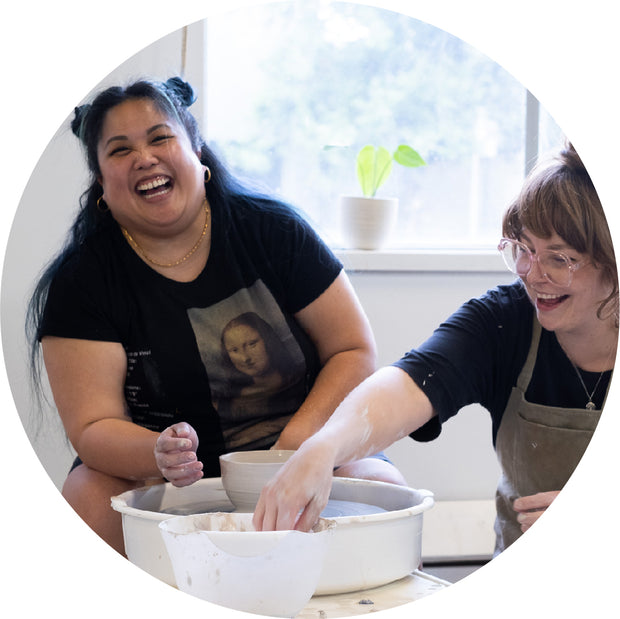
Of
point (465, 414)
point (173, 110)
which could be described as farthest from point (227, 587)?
point (173, 110)

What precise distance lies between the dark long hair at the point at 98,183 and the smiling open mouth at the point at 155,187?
50 mm

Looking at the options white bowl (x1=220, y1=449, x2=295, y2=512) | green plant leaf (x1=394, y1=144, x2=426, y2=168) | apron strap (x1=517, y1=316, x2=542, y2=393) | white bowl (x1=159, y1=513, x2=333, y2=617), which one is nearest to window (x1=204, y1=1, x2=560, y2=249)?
green plant leaf (x1=394, y1=144, x2=426, y2=168)

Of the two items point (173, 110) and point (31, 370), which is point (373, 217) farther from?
point (31, 370)

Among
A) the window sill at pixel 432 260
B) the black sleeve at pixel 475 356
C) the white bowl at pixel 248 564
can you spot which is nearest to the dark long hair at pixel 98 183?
the window sill at pixel 432 260

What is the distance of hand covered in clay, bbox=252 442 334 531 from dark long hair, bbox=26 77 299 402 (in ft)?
1.03

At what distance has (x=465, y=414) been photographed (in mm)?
864

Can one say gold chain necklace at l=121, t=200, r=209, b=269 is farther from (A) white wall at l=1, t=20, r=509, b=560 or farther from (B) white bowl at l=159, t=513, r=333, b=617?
(B) white bowl at l=159, t=513, r=333, b=617

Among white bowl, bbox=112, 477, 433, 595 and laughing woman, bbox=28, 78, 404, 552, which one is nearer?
white bowl, bbox=112, 477, 433, 595

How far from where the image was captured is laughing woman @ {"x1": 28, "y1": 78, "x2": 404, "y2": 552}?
772mm

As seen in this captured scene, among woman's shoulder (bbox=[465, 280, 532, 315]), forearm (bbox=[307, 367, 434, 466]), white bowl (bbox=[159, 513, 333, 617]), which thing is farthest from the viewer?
woman's shoulder (bbox=[465, 280, 532, 315])

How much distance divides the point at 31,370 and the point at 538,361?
1.92 feet

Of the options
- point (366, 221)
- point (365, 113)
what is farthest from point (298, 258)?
point (365, 113)

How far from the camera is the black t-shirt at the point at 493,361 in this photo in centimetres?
77

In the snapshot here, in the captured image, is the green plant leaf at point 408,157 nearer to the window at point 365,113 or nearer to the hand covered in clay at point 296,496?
the window at point 365,113
